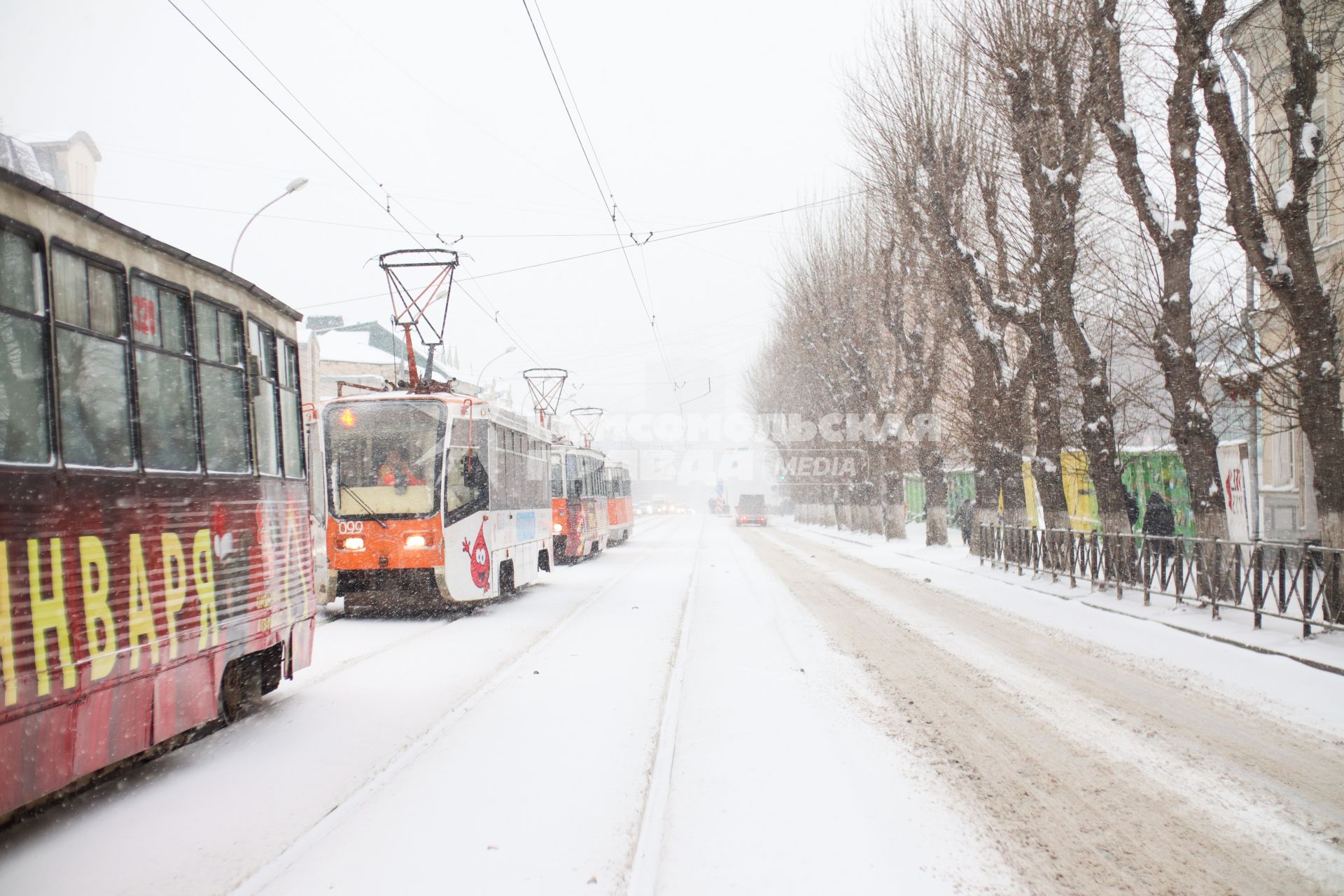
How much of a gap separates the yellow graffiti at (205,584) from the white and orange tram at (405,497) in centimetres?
606

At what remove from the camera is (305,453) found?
7.79 metres

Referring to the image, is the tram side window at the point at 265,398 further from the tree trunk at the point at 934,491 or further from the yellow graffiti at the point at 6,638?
the tree trunk at the point at 934,491

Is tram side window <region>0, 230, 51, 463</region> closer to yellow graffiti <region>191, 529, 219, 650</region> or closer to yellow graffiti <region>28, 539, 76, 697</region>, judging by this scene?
yellow graffiti <region>28, 539, 76, 697</region>

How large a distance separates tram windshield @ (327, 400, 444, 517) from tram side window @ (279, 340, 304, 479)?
4319mm

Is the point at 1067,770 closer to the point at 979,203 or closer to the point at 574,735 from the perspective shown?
the point at 574,735

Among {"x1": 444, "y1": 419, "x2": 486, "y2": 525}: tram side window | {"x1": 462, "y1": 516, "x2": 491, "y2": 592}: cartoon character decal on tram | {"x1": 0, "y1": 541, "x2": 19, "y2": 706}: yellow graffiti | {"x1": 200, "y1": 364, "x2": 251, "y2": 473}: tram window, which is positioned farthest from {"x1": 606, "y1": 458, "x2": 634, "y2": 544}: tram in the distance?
{"x1": 0, "y1": 541, "x2": 19, "y2": 706}: yellow graffiti

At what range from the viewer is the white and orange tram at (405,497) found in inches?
468

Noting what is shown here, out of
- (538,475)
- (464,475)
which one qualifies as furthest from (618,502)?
(464,475)

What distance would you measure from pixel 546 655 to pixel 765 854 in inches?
215

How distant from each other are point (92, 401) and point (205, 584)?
149 cm

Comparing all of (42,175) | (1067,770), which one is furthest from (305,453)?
(42,175)

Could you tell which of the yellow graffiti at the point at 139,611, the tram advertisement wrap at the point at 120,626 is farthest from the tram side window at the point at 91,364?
the yellow graffiti at the point at 139,611

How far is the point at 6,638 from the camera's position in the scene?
152 inches

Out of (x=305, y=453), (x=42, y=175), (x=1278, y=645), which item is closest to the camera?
(x=305, y=453)
